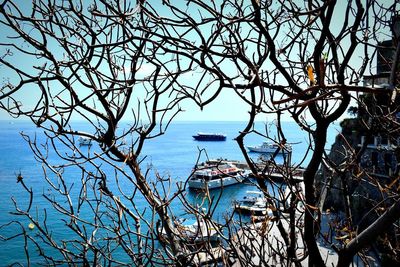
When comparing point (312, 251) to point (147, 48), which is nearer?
point (312, 251)

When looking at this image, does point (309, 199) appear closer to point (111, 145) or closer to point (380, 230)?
point (380, 230)

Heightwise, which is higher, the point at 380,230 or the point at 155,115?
the point at 155,115

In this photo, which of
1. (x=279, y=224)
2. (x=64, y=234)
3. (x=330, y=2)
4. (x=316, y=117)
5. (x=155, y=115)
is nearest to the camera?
(x=330, y=2)

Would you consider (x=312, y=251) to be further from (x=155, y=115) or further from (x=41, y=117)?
(x=41, y=117)

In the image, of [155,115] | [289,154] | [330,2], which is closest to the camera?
[330,2]

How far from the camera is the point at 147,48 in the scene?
139cm

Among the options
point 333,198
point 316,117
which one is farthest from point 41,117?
point 333,198

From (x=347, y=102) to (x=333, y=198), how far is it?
23195 millimetres

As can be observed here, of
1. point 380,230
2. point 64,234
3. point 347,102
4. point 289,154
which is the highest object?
point 347,102

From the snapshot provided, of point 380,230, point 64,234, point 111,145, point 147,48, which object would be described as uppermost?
point 147,48

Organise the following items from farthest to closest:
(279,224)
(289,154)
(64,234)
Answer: (64,234), (289,154), (279,224)

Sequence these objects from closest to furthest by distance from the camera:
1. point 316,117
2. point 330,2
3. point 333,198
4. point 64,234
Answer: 1. point 330,2
2. point 316,117
3. point 64,234
4. point 333,198

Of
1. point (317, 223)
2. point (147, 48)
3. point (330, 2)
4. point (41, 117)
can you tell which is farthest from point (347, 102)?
point (41, 117)

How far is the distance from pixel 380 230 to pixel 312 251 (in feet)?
0.89
